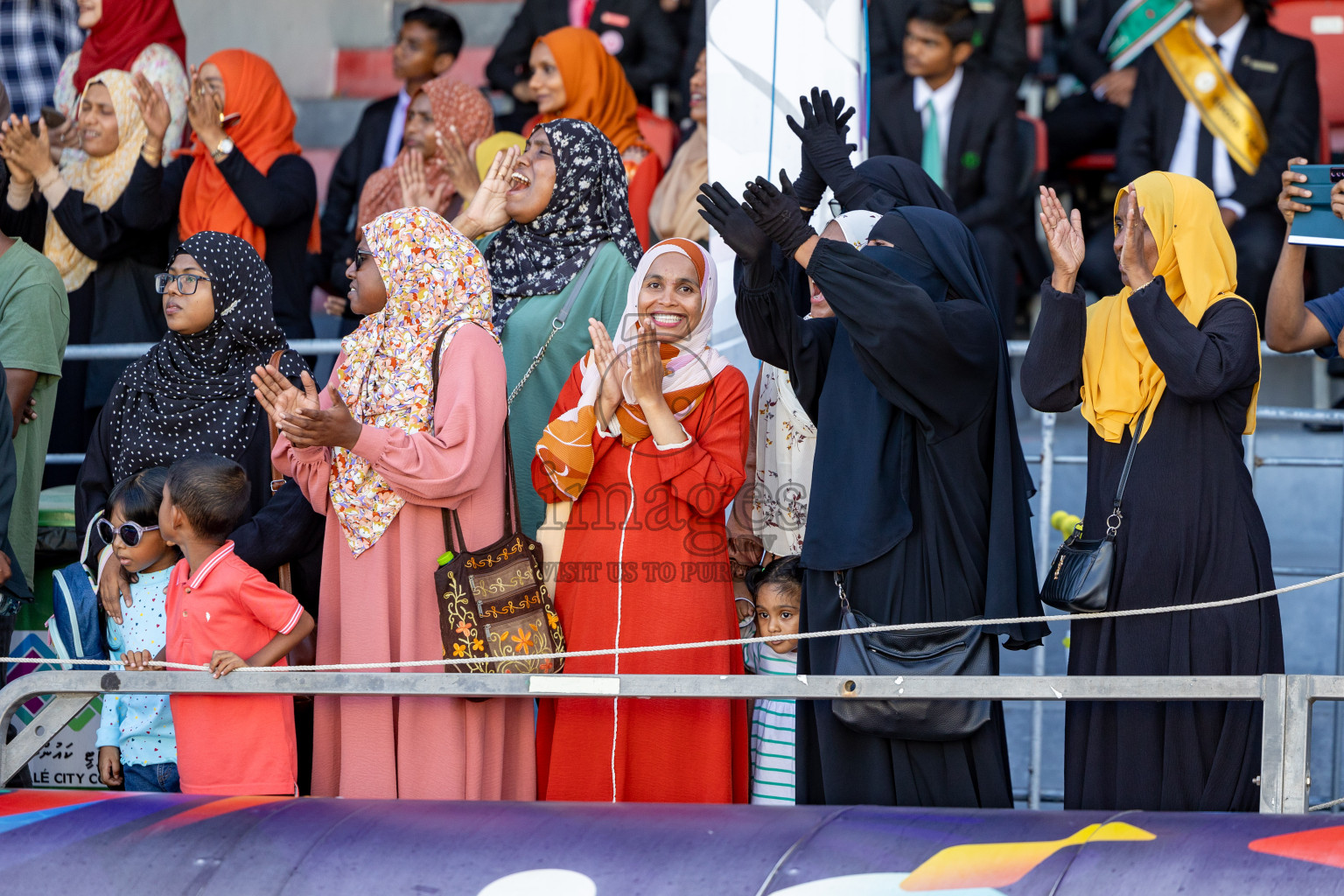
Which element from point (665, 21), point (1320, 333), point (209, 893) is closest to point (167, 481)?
point (209, 893)

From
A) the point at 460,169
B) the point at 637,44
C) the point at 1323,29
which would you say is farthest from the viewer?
the point at 637,44

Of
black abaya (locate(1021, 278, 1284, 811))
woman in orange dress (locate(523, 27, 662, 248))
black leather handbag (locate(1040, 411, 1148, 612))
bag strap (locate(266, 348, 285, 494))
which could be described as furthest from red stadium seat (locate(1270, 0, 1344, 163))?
bag strap (locate(266, 348, 285, 494))

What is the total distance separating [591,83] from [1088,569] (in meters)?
3.29

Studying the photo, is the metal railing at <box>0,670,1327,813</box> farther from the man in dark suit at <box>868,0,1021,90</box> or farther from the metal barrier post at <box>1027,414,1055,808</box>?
the man in dark suit at <box>868,0,1021,90</box>

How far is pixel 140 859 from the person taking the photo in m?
3.06

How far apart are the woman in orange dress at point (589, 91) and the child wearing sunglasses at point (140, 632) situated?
2428 millimetres

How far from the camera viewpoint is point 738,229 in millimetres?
3494

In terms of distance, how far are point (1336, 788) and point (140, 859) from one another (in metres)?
3.41

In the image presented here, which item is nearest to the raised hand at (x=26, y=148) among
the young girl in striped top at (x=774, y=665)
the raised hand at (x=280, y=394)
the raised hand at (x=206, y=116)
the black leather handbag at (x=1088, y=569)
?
the raised hand at (x=206, y=116)

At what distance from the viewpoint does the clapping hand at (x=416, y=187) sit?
555cm

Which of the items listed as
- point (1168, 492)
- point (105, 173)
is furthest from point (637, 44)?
point (1168, 492)

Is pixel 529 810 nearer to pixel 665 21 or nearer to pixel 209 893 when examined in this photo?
pixel 209 893

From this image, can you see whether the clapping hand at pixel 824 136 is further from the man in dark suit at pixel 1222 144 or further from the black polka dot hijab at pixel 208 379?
the man in dark suit at pixel 1222 144

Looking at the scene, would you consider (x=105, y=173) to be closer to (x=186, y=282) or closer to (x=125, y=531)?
(x=186, y=282)
